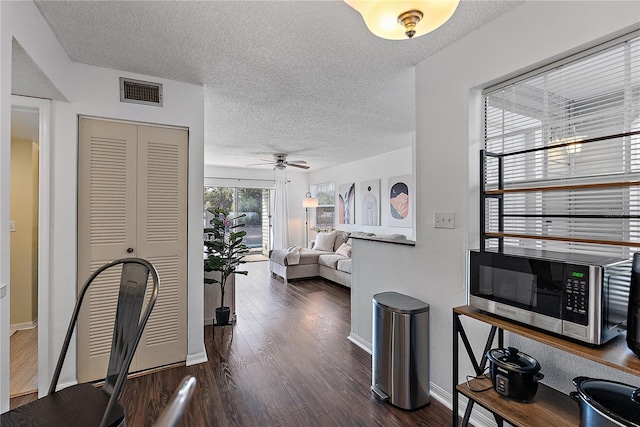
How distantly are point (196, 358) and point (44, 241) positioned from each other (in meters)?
1.47

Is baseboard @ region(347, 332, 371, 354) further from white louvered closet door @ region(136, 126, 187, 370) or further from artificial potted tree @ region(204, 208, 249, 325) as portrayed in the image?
white louvered closet door @ region(136, 126, 187, 370)

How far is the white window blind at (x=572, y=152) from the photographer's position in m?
1.39

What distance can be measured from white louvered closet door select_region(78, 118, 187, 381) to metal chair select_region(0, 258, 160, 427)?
1234 millimetres

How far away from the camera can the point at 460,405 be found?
1.99 m

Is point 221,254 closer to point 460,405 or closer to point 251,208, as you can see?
point 460,405

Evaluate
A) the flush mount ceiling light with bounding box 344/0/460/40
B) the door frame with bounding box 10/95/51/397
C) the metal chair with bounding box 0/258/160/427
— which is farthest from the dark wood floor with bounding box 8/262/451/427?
the flush mount ceiling light with bounding box 344/0/460/40

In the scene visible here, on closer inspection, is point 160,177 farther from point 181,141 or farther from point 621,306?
point 621,306

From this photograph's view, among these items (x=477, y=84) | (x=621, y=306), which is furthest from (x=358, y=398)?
(x=477, y=84)

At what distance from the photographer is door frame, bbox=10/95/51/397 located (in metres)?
2.18

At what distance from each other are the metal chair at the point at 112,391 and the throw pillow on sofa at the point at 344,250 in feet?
14.7

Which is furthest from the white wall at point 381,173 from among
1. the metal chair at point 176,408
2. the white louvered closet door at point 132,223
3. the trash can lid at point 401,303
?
the metal chair at point 176,408

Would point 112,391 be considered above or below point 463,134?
below

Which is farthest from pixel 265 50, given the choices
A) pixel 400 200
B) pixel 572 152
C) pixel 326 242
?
pixel 326 242

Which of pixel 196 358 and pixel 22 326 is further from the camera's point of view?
pixel 22 326
